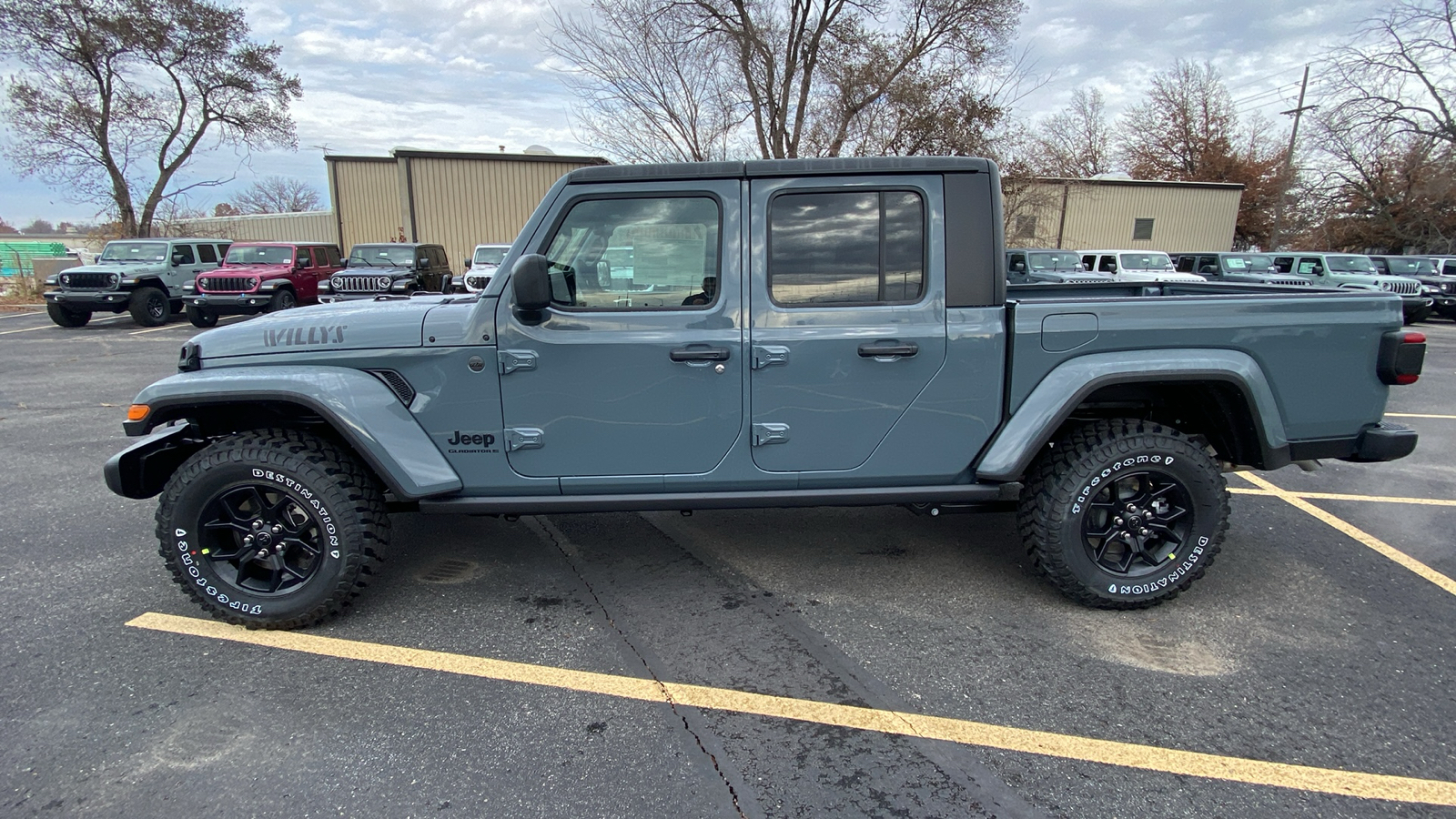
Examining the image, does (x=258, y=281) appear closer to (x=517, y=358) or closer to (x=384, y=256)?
(x=384, y=256)

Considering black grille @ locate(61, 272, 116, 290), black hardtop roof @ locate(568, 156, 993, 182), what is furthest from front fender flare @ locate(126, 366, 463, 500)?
black grille @ locate(61, 272, 116, 290)

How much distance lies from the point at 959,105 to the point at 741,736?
759 inches

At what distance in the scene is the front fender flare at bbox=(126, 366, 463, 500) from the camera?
118 inches

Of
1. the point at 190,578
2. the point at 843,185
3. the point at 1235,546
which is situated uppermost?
the point at 843,185

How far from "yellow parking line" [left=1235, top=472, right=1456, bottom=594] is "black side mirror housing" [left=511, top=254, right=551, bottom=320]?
4.46 meters

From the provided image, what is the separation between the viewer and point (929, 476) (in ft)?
10.7

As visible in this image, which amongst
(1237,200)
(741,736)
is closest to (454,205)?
(741,736)

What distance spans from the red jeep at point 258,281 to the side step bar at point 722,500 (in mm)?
13922

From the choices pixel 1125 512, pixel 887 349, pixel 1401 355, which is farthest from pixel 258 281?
pixel 1401 355

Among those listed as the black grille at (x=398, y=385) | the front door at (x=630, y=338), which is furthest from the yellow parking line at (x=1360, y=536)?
the black grille at (x=398, y=385)

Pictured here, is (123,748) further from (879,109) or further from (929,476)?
(879,109)

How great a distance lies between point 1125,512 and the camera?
3291 mm

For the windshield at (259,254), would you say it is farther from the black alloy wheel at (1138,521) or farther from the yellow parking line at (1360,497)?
the yellow parking line at (1360,497)

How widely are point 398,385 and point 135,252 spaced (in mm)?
18176
